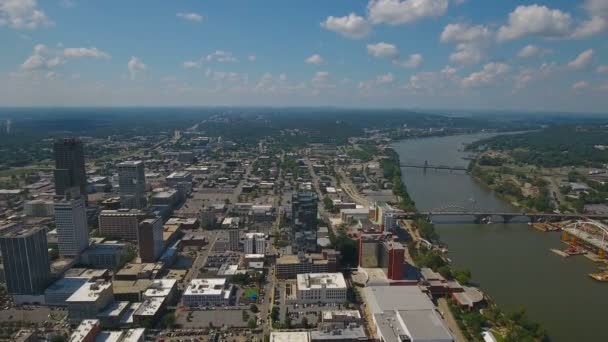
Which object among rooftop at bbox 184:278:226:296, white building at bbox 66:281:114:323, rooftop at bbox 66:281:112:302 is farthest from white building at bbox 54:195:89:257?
rooftop at bbox 184:278:226:296

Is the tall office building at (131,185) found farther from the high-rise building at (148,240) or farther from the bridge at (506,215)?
the bridge at (506,215)

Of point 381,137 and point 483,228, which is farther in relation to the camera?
point 381,137

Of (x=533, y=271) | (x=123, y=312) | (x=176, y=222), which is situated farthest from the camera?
(x=176, y=222)

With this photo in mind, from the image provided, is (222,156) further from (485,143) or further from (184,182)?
(485,143)

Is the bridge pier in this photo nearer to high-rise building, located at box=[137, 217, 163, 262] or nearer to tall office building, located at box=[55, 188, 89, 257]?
high-rise building, located at box=[137, 217, 163, 262]

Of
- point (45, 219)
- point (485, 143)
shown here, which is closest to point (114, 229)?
point (45, 219)

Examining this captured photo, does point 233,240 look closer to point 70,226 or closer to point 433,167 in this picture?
point 70,226
